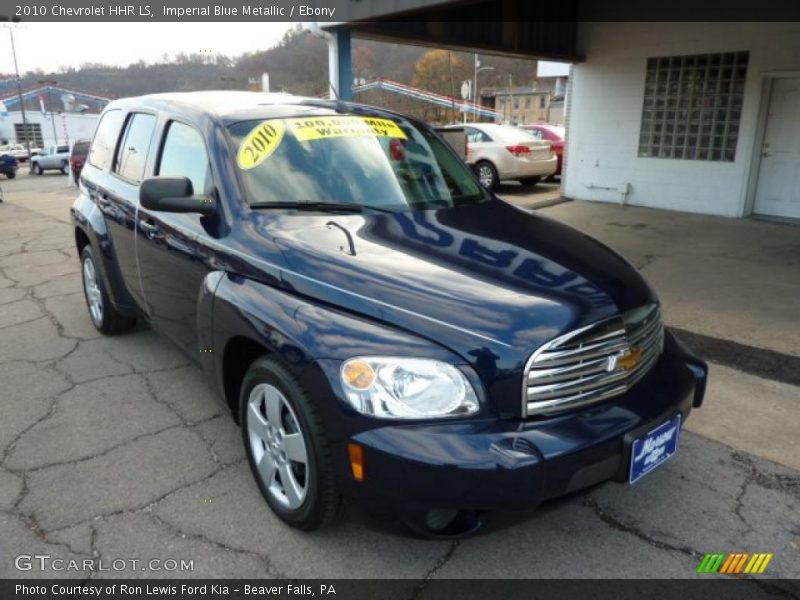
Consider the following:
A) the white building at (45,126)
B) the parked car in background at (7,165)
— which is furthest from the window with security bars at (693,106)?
the white building at (45,126)

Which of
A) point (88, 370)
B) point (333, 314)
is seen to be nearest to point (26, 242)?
point (88, 370)

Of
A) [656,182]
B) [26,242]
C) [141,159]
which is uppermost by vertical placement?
[141,159]

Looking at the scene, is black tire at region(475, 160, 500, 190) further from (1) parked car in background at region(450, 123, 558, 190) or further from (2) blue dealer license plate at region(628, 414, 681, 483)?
(2) blue dealer license plate at region(628, 414, 681, 483)

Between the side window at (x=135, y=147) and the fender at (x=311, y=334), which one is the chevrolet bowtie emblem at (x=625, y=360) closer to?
the fender at (x=311, y=334)

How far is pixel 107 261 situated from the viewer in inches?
176

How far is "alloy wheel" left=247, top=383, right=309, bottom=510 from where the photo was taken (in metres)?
2.47

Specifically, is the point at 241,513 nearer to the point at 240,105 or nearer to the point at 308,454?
the point at 308,454

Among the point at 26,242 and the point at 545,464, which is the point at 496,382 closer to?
the point at 545,464

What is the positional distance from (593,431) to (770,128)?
935 centimetres

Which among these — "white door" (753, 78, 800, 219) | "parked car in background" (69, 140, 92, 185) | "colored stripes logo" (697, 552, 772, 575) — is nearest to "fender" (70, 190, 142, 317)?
"colored stripes logo" (697, 552, 772, 575)

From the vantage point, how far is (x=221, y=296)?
9.28ft

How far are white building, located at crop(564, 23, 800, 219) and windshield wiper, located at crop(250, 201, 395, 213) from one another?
8732 mm

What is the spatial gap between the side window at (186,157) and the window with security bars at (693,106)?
911 centimetres

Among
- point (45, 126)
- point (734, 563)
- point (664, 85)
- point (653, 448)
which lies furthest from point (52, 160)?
point (45, 126)
